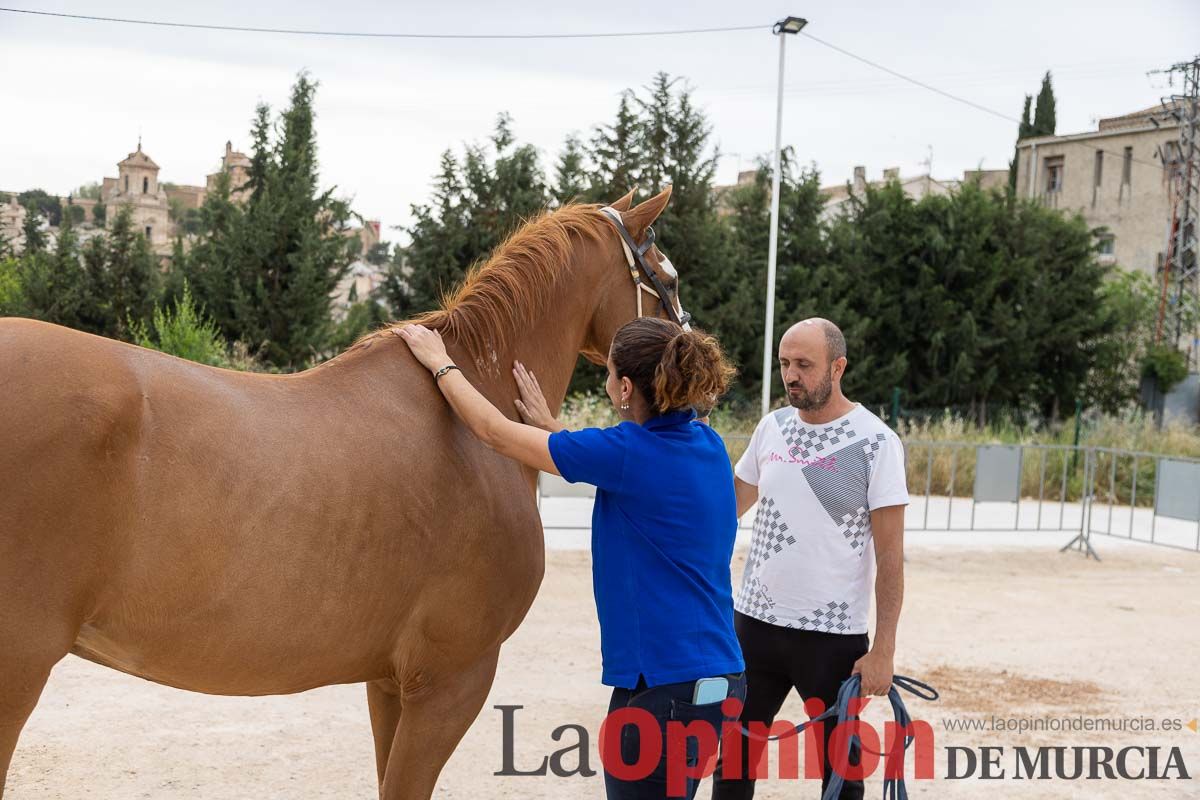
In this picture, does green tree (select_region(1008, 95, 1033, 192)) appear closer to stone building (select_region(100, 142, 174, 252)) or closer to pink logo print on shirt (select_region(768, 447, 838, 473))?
pink logo print on shirt (select_region(768, 447, 838, 473))

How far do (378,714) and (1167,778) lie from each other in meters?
3.73

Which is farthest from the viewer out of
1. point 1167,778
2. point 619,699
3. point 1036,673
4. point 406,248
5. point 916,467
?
point 406,248

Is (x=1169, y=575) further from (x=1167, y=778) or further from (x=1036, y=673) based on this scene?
(x=1167, y=778)

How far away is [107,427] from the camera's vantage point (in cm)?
219

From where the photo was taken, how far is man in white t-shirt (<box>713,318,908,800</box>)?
10.7ft

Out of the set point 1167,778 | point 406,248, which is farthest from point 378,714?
point 406,248

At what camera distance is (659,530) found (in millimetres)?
2416

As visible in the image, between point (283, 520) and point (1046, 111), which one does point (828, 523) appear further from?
point (1046, 111)

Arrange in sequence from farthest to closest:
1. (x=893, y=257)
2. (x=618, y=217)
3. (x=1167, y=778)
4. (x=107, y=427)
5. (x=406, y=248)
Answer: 1. (x=893, y=257)
2. (x=406, y=248)
3. (x=1167, y=778)
4. (x=618, y=217)
5. (x=107, y=427)

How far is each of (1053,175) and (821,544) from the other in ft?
128

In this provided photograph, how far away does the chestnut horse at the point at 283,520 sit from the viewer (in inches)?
84.7

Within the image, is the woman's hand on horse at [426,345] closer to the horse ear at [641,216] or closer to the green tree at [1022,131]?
the horse ear at [641,216]

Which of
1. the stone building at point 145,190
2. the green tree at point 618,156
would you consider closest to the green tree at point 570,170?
the green tree at point 618,156

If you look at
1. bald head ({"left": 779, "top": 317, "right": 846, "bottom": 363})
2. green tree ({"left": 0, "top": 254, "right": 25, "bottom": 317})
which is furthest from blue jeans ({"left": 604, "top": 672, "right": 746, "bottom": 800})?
green tree ({"left": 0, "top": 254, "right": 25, "bottom": 317})
